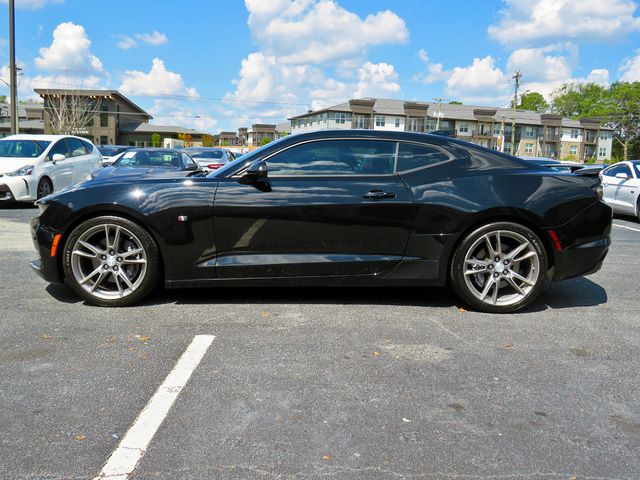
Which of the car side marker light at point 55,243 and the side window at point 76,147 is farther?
the side window at point 76,147

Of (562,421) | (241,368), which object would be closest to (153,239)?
(241,368)

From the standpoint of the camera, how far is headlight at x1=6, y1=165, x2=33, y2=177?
1125cm

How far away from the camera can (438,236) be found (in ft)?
14.4

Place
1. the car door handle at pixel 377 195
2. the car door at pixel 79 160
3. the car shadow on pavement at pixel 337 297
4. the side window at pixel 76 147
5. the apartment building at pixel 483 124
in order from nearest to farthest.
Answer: the car door handle at pixel 377 195 → the car shadow on pavement at pixel 337 297 → the car door at pixel 79 160 → the side window at pixel 76 147 → the apartment building at pixel 483 124

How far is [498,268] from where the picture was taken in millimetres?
4477

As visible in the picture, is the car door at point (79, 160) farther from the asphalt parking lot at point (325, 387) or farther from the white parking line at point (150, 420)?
the white parking line at point (150, 420)

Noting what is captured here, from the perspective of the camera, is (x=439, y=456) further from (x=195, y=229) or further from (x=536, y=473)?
(x=195, y=229)

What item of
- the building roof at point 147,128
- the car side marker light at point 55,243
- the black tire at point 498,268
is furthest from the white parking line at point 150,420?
the building roof at point 147,128

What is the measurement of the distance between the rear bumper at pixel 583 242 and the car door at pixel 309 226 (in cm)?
130

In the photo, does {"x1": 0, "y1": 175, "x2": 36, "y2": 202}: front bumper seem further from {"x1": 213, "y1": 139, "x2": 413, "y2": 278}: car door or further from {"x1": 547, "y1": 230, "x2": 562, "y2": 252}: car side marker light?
{"x1": 547, "y1": 230, "x2": 562, "y2": 252}: car side marker light

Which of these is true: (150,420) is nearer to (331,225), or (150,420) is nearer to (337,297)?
(331,225)

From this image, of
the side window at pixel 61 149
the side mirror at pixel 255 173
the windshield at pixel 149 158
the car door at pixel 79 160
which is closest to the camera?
the side mirror at pixel 255 173

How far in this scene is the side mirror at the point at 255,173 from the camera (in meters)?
4.25

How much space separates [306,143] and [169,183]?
1.15 meters
